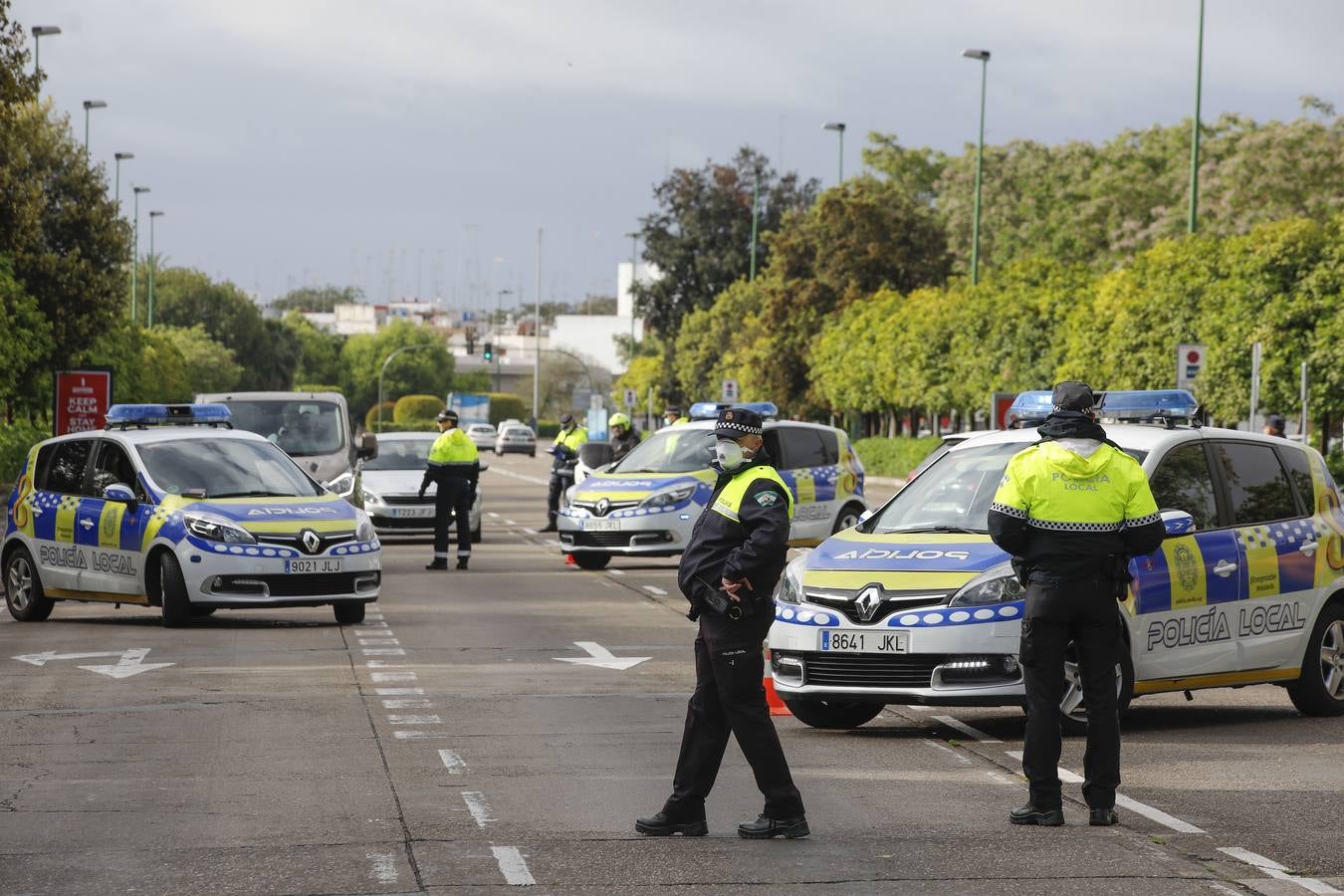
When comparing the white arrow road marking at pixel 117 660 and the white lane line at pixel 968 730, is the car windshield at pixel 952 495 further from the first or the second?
the white arrow road marking at pixel 117 660

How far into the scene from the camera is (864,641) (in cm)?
1063

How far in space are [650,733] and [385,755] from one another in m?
1.48

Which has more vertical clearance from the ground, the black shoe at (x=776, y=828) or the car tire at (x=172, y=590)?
the black shoe at (x=776, y=828)

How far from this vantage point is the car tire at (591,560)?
25.0 metres

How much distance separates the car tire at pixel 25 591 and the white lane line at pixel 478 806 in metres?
10.2

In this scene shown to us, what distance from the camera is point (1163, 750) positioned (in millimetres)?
10703

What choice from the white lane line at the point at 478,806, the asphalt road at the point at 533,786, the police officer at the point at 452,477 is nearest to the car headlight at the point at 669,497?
the police officer at the point at 452,477

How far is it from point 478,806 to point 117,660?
6.63 metres

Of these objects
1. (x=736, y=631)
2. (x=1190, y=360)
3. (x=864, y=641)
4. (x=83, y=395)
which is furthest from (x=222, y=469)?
(x=1190, y=360)

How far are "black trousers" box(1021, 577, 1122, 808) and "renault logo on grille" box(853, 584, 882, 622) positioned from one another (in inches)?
76.5

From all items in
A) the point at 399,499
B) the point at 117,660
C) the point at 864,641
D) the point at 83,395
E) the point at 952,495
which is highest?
the point at 952,495

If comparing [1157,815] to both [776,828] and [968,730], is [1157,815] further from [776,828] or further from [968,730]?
[968,730]

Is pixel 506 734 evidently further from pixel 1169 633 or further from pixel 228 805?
pixel 1169 633

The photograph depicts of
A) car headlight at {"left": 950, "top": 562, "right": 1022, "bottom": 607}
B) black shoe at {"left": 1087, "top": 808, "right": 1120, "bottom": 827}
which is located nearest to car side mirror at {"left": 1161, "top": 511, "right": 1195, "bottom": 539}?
car headlight at {"left": 950, "top": 562, "right": 1022, "bottom": 607}
